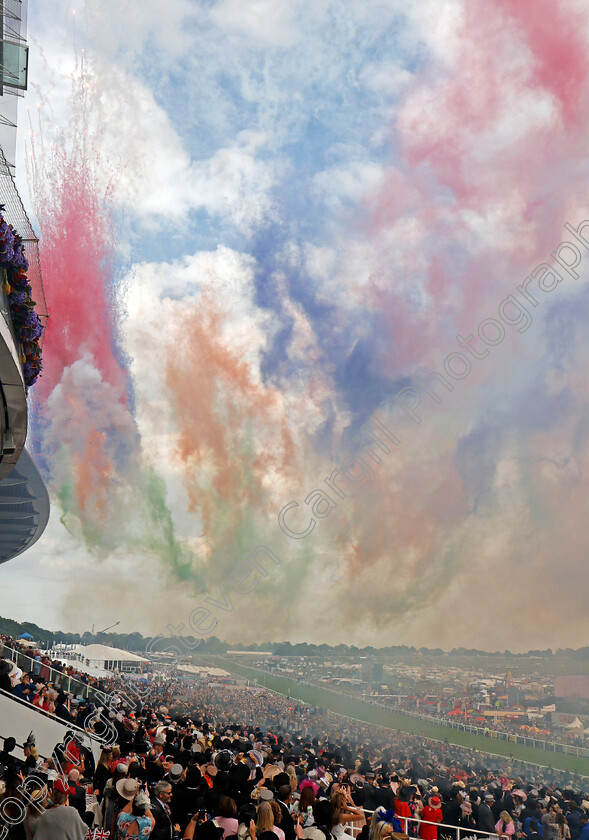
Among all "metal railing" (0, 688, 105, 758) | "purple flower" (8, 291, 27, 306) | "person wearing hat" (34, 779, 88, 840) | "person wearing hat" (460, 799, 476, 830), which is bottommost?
"person wearing hat" (460, 799, 476, 830)

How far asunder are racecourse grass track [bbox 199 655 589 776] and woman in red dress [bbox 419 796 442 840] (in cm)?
2763

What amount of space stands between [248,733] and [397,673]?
19.3 meters

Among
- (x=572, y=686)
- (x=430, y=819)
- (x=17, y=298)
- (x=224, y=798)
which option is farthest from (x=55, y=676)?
(x=572, y=686)

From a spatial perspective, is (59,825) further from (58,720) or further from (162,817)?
(58,720)

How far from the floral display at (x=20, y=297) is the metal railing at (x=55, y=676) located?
13664 mm

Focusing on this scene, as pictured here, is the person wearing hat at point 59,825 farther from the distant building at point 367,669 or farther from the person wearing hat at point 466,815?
the distant building at point 367,669

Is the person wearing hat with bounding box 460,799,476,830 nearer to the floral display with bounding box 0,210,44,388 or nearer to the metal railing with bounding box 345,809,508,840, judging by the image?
the metal railing with bounding box 345,809,508,840

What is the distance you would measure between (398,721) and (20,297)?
1395 inches

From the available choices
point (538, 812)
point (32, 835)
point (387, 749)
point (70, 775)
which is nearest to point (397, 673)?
point (387, 749)

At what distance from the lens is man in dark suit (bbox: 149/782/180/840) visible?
6316 millimetres

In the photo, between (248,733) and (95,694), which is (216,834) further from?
(95,694)

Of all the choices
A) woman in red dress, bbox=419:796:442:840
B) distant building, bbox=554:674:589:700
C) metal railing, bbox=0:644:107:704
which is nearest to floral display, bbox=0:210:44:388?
woman in red dress, bbox=419:796:442:840

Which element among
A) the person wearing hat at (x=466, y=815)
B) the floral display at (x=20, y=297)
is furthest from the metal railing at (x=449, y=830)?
the floral display at (x=20, y=297)

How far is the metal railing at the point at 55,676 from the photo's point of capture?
2036 centimetres
